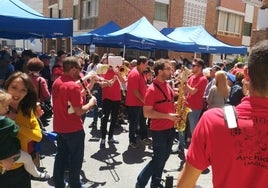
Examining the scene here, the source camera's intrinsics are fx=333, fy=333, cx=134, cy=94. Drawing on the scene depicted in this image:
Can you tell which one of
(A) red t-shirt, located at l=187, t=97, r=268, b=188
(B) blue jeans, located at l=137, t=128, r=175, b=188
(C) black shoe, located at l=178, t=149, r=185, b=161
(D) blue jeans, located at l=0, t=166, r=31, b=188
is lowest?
(C) black shoe, located at l=178, t=149, r=185, b=161

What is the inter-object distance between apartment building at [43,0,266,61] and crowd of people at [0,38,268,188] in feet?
49.0

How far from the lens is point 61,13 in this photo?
3359 cm

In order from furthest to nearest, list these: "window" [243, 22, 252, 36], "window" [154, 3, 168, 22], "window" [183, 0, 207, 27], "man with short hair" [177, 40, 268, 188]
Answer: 1. "window" [243, 22, 252, 36]
2. "window" [183, 0, 207, 27]
3. "window" [154, 3, 168, 22]
4. "man with short hair" [177, 40, 268, 188]

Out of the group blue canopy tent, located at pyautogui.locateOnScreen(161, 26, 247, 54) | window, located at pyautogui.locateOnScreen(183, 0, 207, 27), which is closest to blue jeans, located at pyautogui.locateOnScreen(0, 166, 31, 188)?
blue canopy tent, located at pyautogui.locateOnScreen(161, 26, 247, 54)

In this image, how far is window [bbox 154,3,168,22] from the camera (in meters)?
25.3

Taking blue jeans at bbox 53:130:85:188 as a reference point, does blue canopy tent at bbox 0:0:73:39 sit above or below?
above

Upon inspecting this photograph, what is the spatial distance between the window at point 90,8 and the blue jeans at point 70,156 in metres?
22.4

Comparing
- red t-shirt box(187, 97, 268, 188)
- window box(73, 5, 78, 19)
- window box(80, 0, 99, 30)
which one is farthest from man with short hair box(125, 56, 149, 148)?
window box(73, 5, 78, 19)

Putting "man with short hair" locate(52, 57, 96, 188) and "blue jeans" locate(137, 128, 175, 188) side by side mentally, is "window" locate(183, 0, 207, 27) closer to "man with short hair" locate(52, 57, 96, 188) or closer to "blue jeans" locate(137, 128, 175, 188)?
"blue jeans" locate(137, 128, 175, 188)

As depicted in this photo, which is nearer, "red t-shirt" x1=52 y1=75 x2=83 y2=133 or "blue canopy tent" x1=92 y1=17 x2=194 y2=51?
"red t-shirt" x1=52 y1=75 x2=83 y2=133

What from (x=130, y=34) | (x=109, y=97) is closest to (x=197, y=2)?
(x=130, y=34)

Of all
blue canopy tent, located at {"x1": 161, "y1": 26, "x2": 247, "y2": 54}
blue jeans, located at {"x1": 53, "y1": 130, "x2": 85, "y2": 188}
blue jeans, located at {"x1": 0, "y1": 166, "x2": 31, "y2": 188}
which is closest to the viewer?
blue jeans, located at {"x1": 0, "y1": 166, "x2": 31, "y2": 188}

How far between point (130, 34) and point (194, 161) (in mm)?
10524

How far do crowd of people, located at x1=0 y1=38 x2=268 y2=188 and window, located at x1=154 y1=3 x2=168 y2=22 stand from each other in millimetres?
16518
